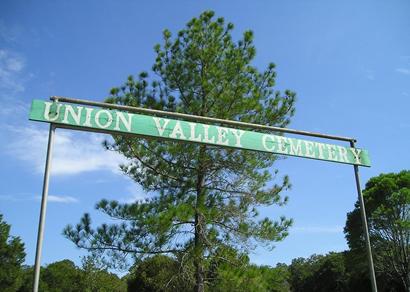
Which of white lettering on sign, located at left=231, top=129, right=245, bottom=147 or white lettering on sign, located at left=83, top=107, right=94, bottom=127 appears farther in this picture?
white lettering on sign, located at left=231, top=129, right=245, bottom=147

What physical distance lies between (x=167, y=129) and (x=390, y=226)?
2085 centimetres

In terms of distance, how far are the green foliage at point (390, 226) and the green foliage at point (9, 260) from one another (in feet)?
94.5

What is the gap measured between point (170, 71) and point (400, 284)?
2234 cm

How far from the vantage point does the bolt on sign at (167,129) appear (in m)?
4.50

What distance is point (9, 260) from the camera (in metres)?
34.7

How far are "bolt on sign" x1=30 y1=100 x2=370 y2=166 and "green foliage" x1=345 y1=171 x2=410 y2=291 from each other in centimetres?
1850

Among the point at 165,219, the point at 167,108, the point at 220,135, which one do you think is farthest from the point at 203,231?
the point at 220,135

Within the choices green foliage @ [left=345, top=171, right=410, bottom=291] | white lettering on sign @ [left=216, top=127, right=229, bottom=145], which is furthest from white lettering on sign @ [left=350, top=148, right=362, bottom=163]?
green foliage @ [left=345, top=171, right=410, bottom=291]

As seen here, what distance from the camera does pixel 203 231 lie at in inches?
340

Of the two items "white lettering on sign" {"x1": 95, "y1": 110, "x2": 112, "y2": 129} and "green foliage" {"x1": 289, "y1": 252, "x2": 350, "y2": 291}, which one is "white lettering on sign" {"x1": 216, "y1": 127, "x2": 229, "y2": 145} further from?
"green foliage" {"x1": 289, "y1": 252, "x2": 350, "y2": 291}

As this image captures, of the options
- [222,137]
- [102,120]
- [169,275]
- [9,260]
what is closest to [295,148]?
[222,137]

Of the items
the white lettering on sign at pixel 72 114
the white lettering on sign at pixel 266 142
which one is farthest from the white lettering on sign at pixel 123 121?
the white lettering on sign at pixel 266 142

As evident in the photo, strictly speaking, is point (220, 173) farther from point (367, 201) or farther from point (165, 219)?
point (367, 201)

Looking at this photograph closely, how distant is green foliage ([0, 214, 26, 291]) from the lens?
3344 centimetres
